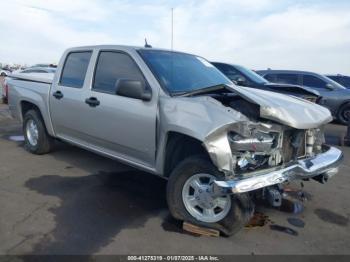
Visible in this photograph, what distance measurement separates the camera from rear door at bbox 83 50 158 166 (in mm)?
4410

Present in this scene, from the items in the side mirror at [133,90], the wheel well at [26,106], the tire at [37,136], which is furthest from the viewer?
the wheel well at [26,106]

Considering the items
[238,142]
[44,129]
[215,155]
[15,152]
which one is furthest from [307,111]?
[15,152]

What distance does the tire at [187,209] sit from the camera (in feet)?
12.4

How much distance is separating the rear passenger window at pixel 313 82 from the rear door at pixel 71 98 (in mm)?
9003

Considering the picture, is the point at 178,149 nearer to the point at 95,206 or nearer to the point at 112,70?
the point at 95,206

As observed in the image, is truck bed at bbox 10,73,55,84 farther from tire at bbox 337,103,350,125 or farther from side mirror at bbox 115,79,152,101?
tire at bbox 337,103,350,125

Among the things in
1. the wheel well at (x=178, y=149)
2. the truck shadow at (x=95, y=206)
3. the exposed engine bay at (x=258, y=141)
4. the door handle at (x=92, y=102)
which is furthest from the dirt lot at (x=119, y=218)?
the door handle at (x=92, y=102)

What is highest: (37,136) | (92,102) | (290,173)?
(92,102)

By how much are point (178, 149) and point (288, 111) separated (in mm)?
1234

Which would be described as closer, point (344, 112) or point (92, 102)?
point (92, 102)

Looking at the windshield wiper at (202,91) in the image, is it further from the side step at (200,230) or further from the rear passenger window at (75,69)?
the rear passenger window at (75,69)

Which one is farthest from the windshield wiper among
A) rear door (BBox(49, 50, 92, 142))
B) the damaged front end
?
rear door (BBox(49, 50, 92, 142))

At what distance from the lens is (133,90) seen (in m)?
4.27

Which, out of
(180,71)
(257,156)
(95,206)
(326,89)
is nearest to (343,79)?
(326,89)
